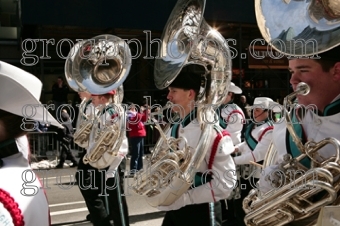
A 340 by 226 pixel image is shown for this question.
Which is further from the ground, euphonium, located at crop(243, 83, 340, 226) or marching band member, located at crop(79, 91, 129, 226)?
euphonium, located at crop(243, 83, 340, 226)

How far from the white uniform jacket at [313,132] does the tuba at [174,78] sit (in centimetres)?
72

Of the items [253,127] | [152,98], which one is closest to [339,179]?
[253,127]

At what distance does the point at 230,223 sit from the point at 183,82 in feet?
7.52

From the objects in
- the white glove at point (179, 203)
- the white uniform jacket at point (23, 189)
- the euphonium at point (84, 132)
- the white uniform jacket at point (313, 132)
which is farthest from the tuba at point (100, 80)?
the white uniform jacket at point (23, 189)

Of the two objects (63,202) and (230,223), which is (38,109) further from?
(63,202)

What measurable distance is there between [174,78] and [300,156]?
3.40ft

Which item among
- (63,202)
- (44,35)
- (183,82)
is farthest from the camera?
(44,35)

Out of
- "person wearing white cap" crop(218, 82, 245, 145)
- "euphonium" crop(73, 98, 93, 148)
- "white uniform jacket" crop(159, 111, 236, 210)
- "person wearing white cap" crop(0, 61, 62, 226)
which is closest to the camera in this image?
"person wearing white cap" crop(0, 61, 62, 226)

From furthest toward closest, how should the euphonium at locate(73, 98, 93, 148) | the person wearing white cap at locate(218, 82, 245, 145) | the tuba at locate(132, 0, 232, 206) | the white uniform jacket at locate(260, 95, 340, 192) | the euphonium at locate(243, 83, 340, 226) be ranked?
the person wearing white cap at locate(218, 82, 245, 145) → the euphonium at locate(73, 98, 93, 148) → the tuba at locate(132, 0, 232, 206) → the white uniform jacket at locate(260, 95, 340, 192) → the euphonium at locate(243, 83, 340, 226)

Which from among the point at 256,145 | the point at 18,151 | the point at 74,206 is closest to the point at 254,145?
the point at 256,145

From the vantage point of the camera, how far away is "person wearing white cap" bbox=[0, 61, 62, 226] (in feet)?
4.59

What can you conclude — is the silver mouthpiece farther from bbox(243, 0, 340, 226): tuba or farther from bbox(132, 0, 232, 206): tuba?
bbox(132, 0, 232, 206): tuba

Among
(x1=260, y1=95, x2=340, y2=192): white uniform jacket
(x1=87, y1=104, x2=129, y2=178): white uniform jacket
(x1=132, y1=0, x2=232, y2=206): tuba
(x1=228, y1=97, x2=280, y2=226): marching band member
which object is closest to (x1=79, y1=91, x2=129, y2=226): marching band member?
(x1=87, y1=104, x2=129, y2=178): white uniform jacket

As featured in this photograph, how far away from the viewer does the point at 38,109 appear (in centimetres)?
153
